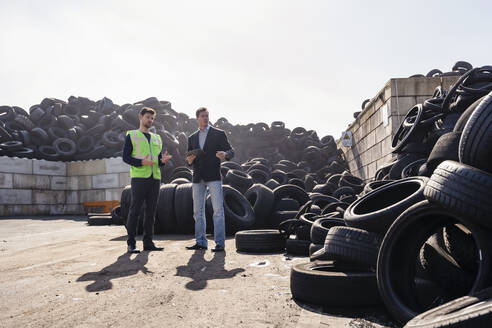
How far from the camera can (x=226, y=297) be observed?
2.79 m

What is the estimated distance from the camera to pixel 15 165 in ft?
41.5

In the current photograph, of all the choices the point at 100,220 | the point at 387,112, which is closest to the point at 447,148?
the point at 387,112

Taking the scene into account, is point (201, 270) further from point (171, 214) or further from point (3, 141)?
point (3, 141)

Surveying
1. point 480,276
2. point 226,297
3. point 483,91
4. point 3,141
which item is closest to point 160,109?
point 3,141

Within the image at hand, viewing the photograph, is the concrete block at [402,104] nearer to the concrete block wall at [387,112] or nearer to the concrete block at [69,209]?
the concrete block wall at [387,112]

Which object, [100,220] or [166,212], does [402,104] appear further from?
[100,220]

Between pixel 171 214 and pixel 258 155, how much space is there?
12122 mm

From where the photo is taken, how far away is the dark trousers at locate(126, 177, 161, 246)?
16.6ft

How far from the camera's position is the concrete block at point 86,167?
13.1 meters

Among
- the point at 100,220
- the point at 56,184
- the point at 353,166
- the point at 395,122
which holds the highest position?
the point at 395,122

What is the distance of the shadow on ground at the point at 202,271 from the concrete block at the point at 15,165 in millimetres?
11057

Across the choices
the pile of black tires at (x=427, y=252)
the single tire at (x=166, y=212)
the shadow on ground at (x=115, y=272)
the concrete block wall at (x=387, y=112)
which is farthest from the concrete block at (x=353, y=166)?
the pile of black tires at (x=427, y=252)

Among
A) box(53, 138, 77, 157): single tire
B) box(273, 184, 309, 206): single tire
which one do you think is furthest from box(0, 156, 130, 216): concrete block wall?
box(273, 184, 309, 206): single tire

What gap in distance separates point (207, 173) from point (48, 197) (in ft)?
35.4
